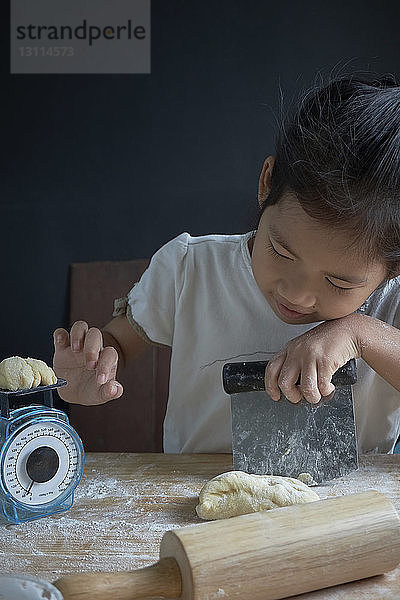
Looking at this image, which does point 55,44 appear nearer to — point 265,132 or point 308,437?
point 265,132

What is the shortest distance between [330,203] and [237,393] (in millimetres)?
319

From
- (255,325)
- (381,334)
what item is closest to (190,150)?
(255,325)

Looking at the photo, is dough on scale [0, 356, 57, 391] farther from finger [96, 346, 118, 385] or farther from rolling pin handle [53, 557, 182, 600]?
rolling pin handle [53, 557, 182, 600]

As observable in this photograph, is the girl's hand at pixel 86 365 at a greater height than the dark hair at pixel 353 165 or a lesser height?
lesser

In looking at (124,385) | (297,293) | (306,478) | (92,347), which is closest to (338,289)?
(297,293)

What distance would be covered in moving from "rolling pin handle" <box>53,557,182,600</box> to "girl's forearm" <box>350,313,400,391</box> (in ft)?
1.84

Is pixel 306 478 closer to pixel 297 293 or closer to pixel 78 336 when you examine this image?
pixel 297 293

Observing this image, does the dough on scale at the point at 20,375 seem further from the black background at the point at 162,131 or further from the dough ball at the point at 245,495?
the black background at the point at 162,131

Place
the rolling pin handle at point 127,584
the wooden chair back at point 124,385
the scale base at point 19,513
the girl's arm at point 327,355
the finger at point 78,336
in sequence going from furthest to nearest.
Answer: the wooden chair back at point 124,385
the finger at point 78,336
the girl's arm at point 327,355
the scale base at point 19,513
the rolling pin handle at point 127,584

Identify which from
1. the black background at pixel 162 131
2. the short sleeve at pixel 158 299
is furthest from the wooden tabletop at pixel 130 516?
the black background at pixel 162 131

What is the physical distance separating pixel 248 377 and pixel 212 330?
1.30 feet

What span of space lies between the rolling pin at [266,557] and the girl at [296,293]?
27cm

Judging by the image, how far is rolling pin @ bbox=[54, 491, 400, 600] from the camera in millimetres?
750

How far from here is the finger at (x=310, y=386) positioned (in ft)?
3.51
